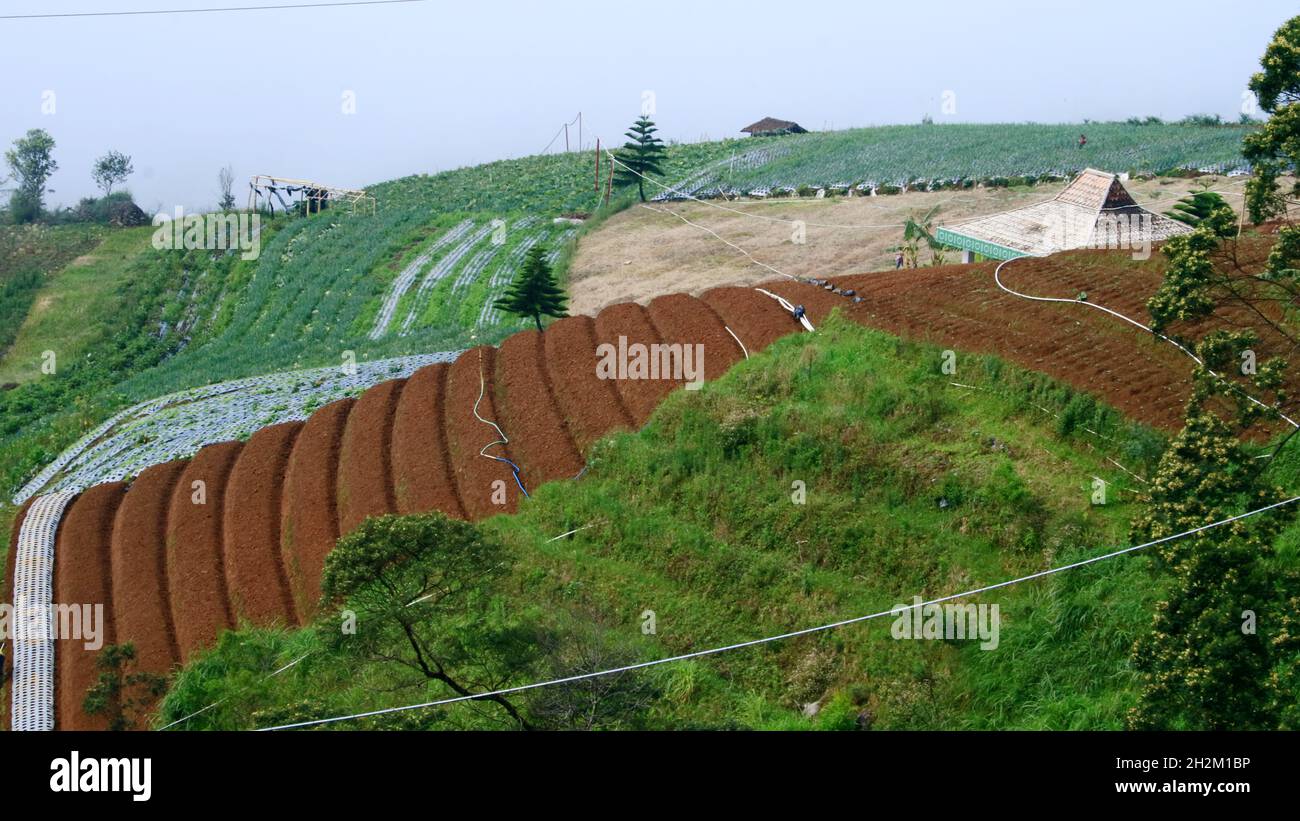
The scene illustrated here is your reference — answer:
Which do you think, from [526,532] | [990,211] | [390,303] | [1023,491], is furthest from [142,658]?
[990,211]

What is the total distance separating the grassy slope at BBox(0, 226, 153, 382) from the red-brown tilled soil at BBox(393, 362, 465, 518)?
21236 millimetres

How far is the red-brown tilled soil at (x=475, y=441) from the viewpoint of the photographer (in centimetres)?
1770

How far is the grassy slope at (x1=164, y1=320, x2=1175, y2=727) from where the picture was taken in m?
12.5

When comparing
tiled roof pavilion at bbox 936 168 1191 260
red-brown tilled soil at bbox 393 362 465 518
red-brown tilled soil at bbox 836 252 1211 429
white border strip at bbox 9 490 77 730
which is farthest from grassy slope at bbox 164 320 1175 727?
tiled roof pavilion at bbox 936 168 1191 260

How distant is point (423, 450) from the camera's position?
1952 cm

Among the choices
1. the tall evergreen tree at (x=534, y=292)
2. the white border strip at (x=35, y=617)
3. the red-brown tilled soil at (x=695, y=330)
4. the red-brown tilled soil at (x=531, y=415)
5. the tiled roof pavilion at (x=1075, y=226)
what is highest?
the tiled roof pavilion at (x=1075, y=226)

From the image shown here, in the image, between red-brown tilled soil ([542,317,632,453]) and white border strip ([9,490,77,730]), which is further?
red-brown tilled soil ([542,317,632,453])

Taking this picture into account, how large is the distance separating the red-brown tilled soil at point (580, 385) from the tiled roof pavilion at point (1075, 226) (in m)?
8.31

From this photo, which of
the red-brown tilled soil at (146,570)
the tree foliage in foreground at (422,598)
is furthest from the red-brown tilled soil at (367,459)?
the tree foliage in foreground at (422,598)

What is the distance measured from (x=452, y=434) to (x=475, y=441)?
965mm

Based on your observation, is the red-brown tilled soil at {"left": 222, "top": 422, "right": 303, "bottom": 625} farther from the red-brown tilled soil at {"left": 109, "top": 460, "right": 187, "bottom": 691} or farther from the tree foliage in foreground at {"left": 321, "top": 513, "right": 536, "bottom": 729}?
the tree foliage in foreground at {"left": 321, "top": 513, "right": 536, "bottom": 729}

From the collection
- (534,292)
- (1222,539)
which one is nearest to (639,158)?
(534,292)

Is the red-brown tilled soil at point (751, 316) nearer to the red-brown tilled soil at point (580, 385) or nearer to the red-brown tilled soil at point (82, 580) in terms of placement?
the red-brown tilled soil at point (580, 385)

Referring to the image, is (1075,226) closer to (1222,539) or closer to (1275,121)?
(1275,121)
